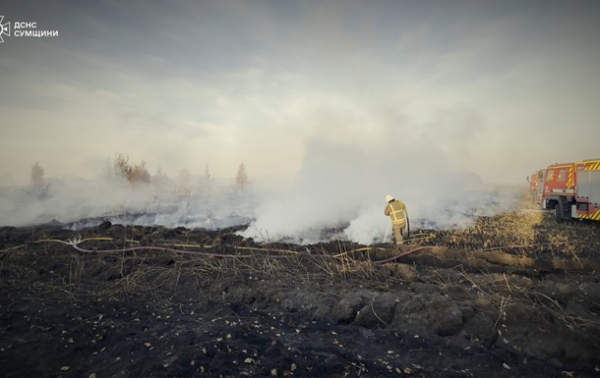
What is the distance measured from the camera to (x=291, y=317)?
490cm

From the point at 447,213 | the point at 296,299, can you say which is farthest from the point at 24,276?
the point at 447,213

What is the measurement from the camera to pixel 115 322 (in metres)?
4.47

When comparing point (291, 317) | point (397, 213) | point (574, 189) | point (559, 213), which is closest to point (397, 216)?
point (397, 213)

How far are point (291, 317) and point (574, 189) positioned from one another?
1615 centimetres

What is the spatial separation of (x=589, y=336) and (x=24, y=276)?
9961mm

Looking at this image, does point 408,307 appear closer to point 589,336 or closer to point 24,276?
point 589,336

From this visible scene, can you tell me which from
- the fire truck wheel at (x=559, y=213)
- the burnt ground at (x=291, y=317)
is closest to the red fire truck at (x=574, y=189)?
the fire truck wheel at (x=559, y=213)

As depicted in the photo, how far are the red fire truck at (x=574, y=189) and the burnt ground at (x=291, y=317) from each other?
8174 millimetres

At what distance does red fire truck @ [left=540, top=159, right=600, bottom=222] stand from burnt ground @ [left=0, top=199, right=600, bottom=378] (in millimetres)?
8174

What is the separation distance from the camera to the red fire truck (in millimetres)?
12930

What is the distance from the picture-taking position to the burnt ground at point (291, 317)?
355 cm

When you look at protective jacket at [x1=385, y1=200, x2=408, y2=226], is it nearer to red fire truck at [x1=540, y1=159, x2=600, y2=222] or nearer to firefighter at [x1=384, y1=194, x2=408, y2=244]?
firefighter at [x1=384, y1=194, x2=408, y2=244]

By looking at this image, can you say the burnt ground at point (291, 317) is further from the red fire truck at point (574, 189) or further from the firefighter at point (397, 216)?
the red fire truck at point (574, 189)

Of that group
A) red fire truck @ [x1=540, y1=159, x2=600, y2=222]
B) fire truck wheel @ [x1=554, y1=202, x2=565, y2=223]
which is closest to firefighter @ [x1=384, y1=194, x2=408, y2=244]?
red fire truck @ [x1=540, y1=159, x2=600, y2=222]
